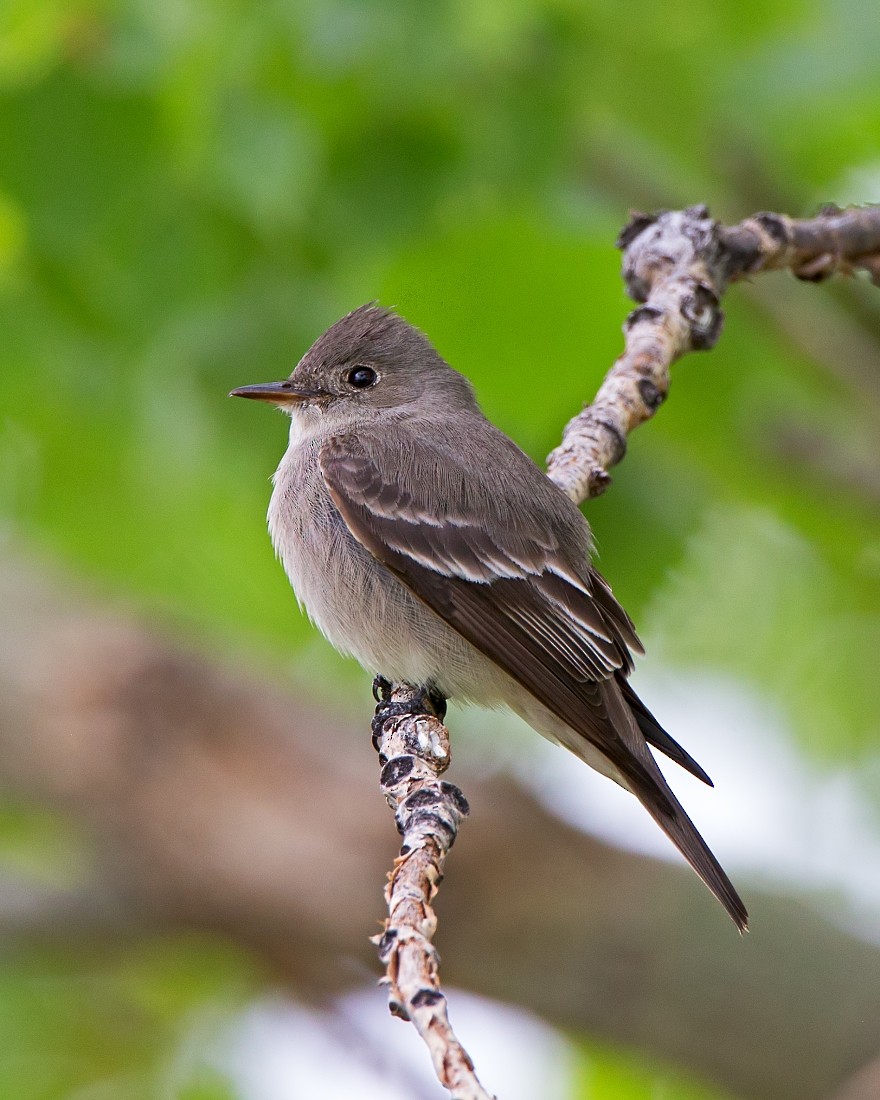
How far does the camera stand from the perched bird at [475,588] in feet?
11.7

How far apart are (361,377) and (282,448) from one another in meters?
0.48

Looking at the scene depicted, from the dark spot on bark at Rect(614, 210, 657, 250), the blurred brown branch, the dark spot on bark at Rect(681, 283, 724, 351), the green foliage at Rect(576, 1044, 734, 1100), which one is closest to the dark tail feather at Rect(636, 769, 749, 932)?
the dark spot on bark at Rect(681, 283, 724, 351)

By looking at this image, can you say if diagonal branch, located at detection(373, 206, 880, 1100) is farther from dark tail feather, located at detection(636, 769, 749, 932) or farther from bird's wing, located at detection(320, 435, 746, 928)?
dark tail feather, located at detection(636, 769, 749, 932)

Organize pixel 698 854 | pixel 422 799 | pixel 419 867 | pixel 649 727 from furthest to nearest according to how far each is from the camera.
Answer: pixel 649 727
pixel 698 854
pixel 422 799
pixel 419 867

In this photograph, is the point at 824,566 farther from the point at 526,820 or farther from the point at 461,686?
the point at 461,686

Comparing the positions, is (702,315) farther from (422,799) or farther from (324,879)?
(324,879)

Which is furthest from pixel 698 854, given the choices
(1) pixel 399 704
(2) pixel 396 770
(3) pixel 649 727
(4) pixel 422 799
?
(4) pixel 422 799

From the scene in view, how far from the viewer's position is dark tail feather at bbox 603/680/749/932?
326cm

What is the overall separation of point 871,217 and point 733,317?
5.52ft

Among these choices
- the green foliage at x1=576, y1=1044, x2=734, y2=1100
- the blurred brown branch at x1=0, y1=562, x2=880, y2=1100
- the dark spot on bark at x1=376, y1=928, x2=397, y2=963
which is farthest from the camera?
the green foliage at x1=576, y1=1044, x2=734, y2=1100

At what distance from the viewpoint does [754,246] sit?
3.76 meters

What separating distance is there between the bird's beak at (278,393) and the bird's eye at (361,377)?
0.14 metres

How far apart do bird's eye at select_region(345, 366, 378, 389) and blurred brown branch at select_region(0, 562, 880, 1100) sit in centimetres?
224

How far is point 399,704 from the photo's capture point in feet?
11.1
